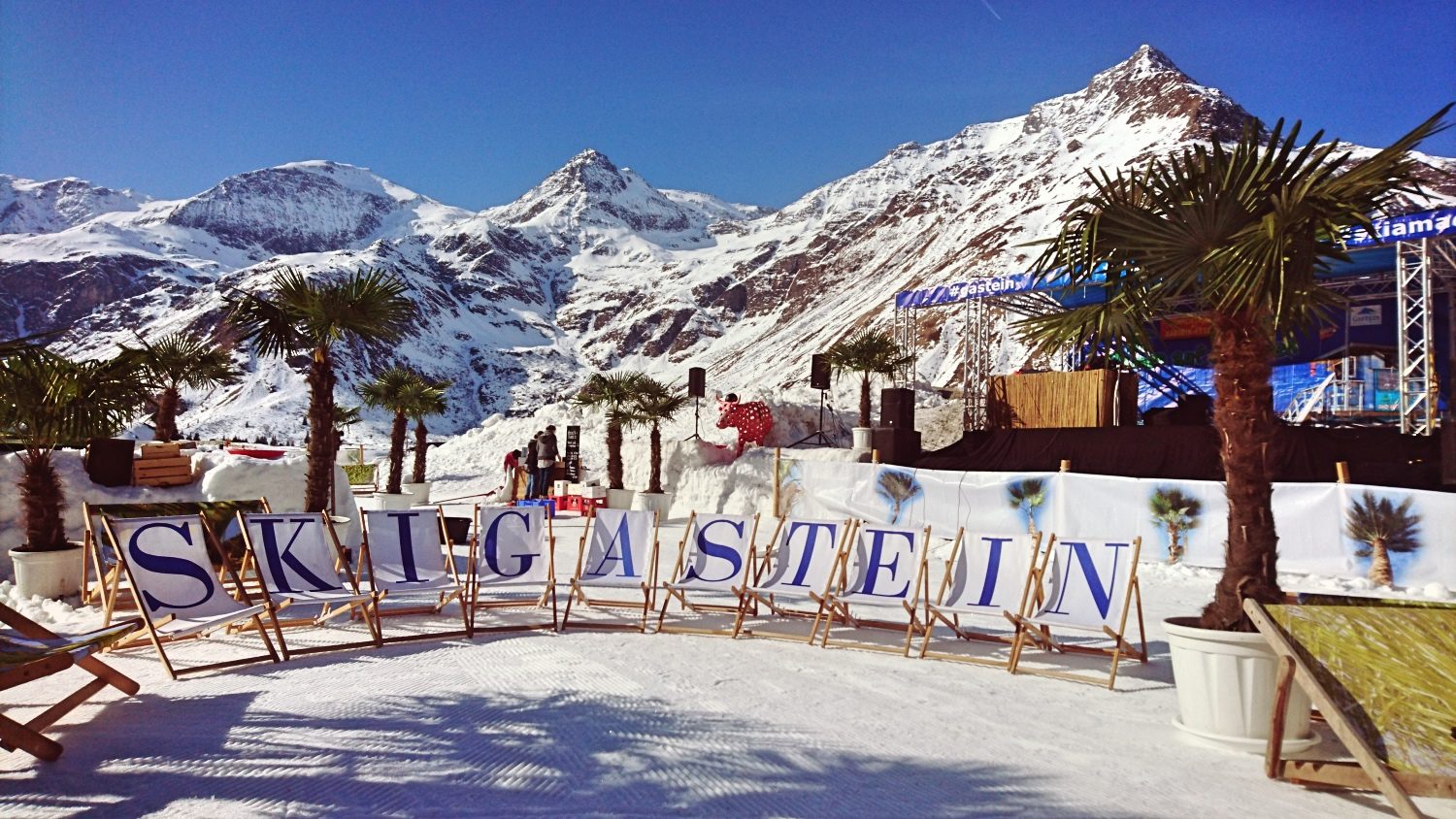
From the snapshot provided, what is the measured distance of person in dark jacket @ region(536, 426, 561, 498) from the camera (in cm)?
1780

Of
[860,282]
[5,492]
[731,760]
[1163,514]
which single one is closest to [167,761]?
[731,760]

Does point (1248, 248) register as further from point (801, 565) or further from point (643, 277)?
point (643, 277)

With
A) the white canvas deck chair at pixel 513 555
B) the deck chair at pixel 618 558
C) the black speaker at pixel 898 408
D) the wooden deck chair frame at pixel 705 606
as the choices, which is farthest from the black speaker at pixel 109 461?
the black speaker at pixel 898 408

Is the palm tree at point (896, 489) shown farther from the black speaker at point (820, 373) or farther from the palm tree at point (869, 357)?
the palm tree at point (869, 357)

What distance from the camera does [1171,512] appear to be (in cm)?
930

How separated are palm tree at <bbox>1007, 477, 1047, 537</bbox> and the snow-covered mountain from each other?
36713 millimetres

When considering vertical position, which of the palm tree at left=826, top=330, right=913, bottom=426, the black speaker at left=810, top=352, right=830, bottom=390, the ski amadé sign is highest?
the ski amadé sign

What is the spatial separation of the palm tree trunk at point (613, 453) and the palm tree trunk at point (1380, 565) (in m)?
11.2

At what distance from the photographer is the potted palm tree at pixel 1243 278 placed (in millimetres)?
3686

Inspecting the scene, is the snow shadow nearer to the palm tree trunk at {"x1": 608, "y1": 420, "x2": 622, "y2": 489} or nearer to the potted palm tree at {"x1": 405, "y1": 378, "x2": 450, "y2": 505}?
the palm tree trunk at {"x1": 608, "y1": 420, "x2": 622, "y2": 489}

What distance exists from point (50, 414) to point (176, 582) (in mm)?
3081

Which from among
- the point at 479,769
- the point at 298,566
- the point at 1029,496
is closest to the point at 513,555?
the point at 298,566

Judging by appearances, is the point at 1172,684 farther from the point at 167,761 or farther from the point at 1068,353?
the point at 1068,353

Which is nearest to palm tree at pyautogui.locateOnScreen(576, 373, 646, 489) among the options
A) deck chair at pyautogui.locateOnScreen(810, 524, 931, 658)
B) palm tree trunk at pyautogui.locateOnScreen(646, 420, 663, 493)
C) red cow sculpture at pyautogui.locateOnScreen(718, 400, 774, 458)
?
palm tree trunk at pyautogui.locateOnScreen(646, 420, 663, 493)
